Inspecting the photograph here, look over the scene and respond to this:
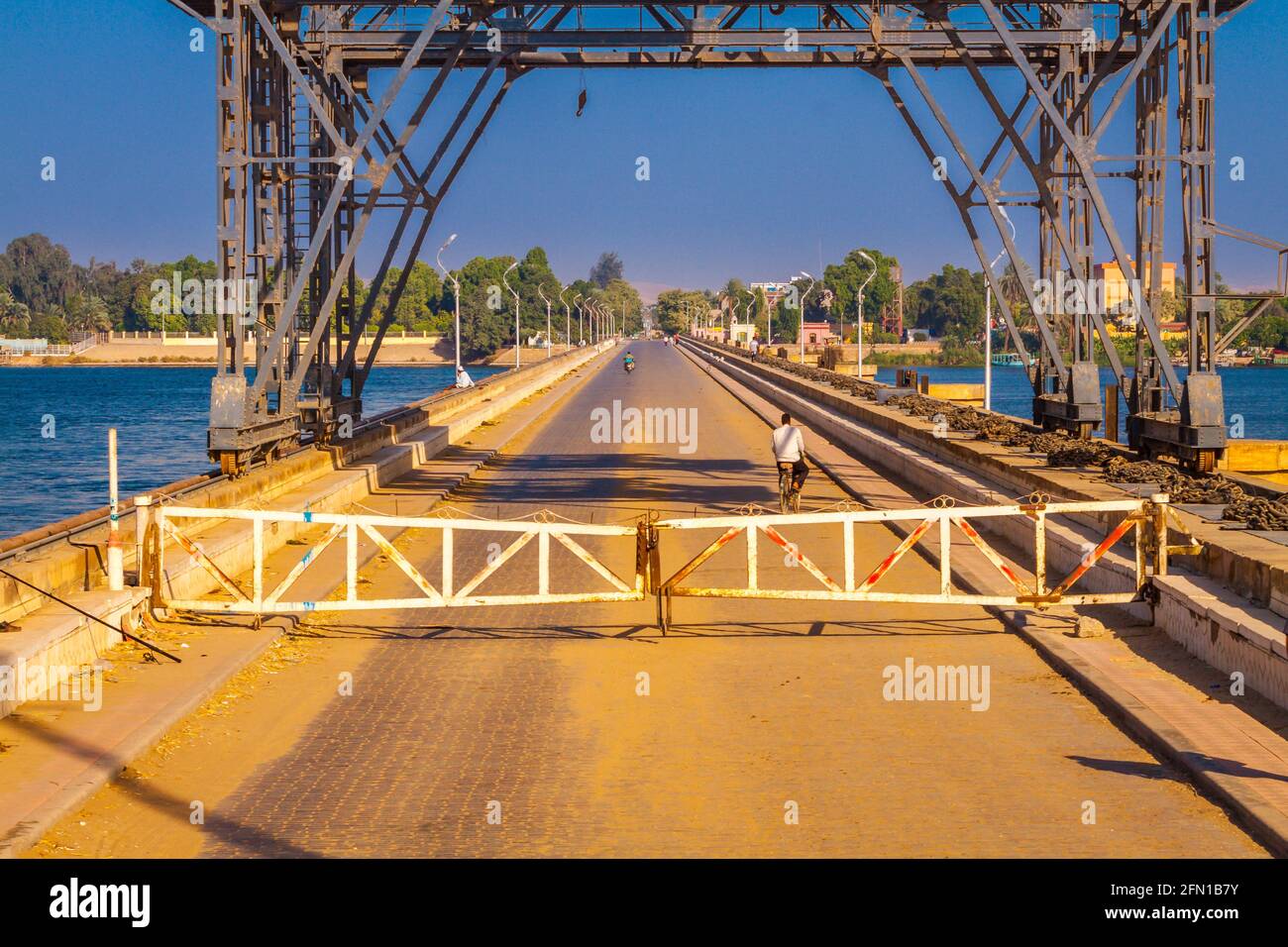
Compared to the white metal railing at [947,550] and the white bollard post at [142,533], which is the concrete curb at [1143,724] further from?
the white bollard post at [142,533]

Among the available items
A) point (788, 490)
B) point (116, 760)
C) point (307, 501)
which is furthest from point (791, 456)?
point (116, 760)

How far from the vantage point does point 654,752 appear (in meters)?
9.52

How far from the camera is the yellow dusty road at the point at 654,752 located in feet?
25.5

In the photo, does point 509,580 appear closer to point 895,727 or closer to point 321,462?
point 895,727

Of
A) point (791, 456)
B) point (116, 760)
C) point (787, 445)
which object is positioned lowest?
point (116, 760)

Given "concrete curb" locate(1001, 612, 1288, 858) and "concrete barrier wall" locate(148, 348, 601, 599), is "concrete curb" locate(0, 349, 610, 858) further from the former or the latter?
"concrete curb" locate(1001, 612, 1288, 858)

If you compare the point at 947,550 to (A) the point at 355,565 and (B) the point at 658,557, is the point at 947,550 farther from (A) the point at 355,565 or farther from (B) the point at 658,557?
(A) the point at 355,565

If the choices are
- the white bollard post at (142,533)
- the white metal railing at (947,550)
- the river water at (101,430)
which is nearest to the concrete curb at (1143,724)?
the white metal railing at (947,550)

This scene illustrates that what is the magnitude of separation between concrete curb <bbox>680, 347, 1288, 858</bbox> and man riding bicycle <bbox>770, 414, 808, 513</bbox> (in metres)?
5.70

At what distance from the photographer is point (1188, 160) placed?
2119 centimetres

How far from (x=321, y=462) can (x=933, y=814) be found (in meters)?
17.8

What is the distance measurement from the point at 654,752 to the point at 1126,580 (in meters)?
5.82

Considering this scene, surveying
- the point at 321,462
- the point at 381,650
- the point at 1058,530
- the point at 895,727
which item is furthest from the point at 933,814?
the point at 321,462

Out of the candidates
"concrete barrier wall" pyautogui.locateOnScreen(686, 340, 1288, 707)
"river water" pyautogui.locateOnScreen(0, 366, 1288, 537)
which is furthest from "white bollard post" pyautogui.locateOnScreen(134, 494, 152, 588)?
"river water" pyautogui.locateOnScreen(0, 366, 1288, 537)
